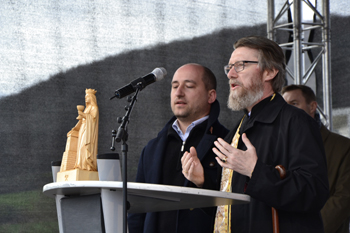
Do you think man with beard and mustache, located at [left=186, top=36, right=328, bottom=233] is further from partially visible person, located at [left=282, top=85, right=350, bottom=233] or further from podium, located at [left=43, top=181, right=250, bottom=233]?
partially visible person, located at [left=282, top=85, right=350, bottom=233]

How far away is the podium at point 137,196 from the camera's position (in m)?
1.37

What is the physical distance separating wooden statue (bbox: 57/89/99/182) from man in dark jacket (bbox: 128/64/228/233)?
544mm

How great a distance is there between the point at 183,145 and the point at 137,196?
124cm

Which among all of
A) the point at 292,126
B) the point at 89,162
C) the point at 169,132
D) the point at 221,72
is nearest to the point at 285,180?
the point at 292,126

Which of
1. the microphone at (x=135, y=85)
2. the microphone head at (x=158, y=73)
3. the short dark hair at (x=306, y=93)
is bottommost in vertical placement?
the short dark hair at (x=306, y=93)

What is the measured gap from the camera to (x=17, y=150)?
433 centimetres

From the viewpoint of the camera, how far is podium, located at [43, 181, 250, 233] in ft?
4.49

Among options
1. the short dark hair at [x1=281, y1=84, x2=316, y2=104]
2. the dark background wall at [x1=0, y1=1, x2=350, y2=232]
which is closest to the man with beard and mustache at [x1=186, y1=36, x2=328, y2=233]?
the short dark hair at [x1=281, y1=84, x2=316, y2=104]

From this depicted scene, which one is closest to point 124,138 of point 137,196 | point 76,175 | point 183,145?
point 137,196

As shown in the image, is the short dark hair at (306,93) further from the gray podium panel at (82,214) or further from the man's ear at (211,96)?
the gray podium panel at (82,214)

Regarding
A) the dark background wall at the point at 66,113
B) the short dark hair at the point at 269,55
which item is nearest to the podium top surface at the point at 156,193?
the short dark hair at the point at 269,55

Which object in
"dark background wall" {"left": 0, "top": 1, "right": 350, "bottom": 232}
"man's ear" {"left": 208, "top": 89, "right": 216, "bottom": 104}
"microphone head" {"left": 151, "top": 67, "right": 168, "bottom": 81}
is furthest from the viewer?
"dark background wall" {"left": 0, "top": 1, "right": 350, "bottom": 232}

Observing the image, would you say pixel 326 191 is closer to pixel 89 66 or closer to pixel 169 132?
pixel 169 132

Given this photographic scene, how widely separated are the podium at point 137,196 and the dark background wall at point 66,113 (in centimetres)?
280
